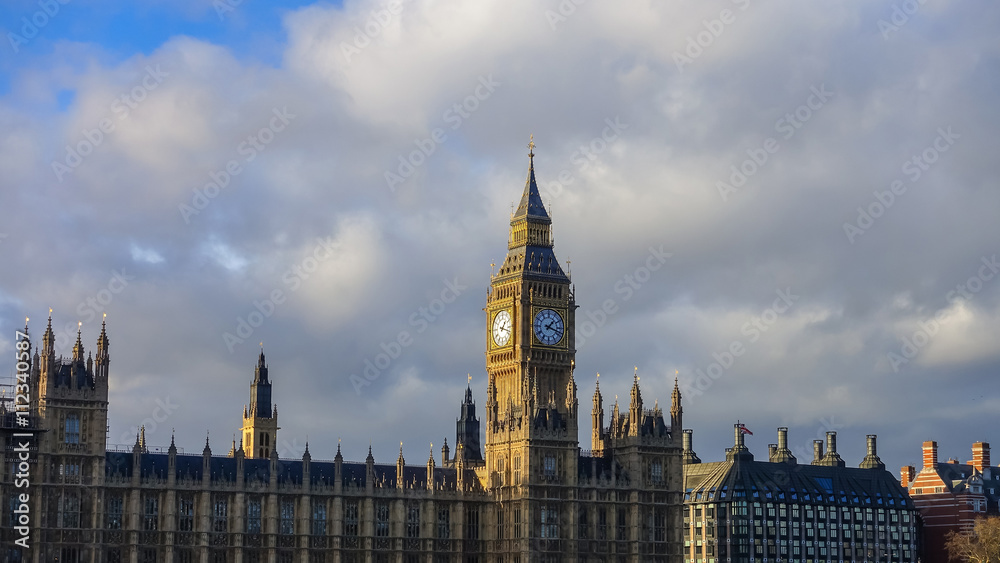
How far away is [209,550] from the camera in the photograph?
6496 inches

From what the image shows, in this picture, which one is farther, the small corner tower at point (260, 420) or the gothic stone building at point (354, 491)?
the small corner tower at point (260, 420)

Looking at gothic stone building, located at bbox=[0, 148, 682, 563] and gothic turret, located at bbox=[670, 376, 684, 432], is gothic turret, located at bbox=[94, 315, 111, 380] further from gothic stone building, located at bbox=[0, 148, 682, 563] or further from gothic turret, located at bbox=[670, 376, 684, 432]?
gothic turret, located at bbox=[670, 376, 684, 432]

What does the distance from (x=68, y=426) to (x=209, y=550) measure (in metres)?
19.1

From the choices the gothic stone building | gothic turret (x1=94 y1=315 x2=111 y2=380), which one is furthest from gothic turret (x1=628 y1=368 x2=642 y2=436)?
gothic turret (x1=94 y1=315 x2=111 y2=380)

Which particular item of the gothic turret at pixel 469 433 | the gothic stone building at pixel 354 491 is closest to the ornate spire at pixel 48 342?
the gothic stone building at pixel 354 491

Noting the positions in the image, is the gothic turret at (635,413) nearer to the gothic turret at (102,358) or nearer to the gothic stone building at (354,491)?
the gothic stone building at (354,491)

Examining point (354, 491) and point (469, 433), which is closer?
point (354, 491)

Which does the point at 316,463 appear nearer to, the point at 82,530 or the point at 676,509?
the point at 82,530

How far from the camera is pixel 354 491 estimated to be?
174 m

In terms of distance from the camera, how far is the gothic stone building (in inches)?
6250

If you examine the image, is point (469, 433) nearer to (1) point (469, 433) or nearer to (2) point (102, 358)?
(1) point (469, 433)

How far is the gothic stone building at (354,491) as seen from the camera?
159 metres

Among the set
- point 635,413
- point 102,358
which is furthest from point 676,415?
point 102,358

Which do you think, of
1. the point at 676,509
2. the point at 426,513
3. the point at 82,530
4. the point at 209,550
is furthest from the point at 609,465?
the point at 82,530
